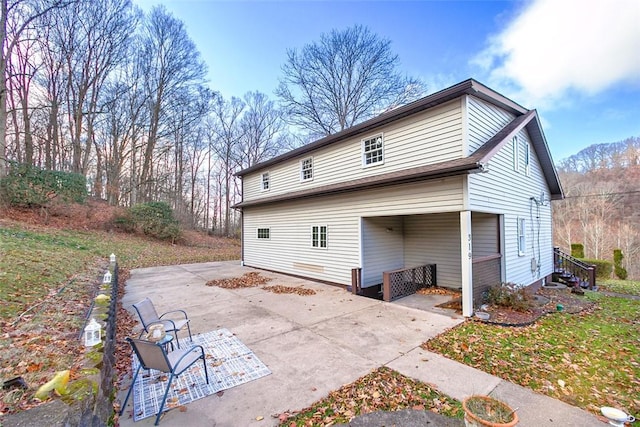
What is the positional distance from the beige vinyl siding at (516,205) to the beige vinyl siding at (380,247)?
3.24 metres

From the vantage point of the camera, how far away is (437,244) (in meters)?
9.31

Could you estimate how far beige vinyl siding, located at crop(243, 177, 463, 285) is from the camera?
6.67m

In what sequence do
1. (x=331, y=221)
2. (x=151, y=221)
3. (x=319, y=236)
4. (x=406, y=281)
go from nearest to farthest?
(x=406, y=281) < (x=331, y=221) < (x=319, y=236) < (x=151, y=221)

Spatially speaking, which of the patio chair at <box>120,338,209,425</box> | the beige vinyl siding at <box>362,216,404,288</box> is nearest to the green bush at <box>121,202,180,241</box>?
the beige vinyl siding at <box>362,216,404,288</box>

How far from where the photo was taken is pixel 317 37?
62.2 ft

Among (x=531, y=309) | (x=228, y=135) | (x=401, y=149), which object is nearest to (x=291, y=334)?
(x=401, y=149)

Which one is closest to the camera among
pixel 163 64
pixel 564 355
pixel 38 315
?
pixel 38 315

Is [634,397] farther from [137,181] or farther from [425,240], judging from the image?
[137,181]

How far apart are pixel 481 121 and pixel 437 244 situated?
13.9ft

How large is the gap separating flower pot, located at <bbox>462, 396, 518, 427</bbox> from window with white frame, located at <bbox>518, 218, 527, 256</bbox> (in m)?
8.15

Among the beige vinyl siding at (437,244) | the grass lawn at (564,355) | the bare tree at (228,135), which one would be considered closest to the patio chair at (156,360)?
the grass lawn at (564,355)

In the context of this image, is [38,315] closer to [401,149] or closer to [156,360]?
[156,360]

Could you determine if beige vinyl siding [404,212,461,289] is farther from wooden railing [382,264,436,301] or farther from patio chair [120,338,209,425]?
patio chair [120,338,209,425]

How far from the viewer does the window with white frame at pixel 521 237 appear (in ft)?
28.6
